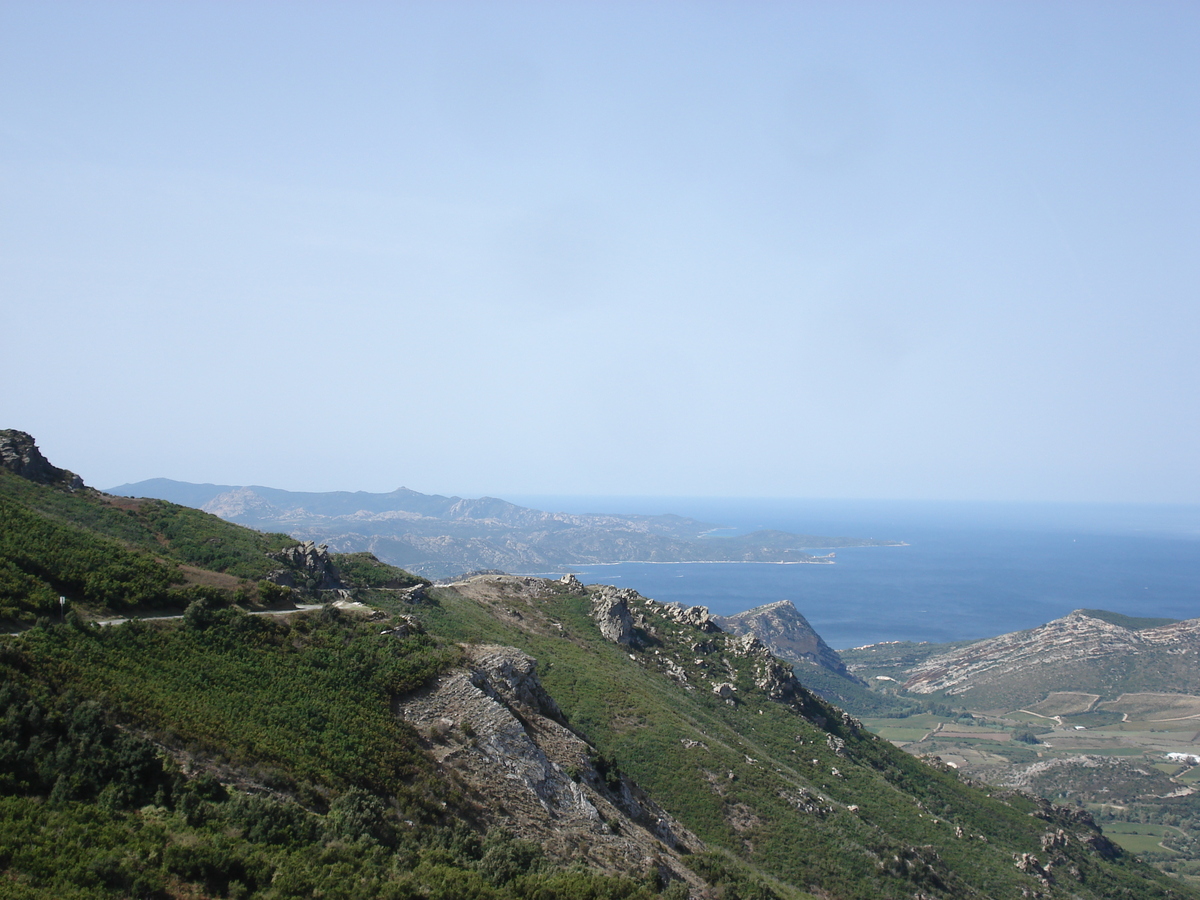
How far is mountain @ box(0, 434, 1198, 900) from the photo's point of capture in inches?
636

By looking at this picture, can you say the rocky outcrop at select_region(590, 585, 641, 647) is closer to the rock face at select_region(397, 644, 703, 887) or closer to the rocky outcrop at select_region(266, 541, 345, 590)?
the rocky outcrop at select_region(266, 541, 345, 590)

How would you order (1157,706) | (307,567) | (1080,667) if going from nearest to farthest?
(307,567)
(1157,706)
(1080,667)

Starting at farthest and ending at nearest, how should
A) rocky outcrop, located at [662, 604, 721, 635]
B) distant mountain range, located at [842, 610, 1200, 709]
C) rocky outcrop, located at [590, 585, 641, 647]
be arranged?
1. distant mountain range, located at [842, 610, 1200, 709]
2. rocky outcrop, located at [662, 604, 721, 635]
3. rocky outcrop, located at [590, 585, 641, 647]

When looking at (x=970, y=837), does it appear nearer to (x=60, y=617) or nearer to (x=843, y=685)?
(x=60, y=617)

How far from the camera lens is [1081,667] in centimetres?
18300

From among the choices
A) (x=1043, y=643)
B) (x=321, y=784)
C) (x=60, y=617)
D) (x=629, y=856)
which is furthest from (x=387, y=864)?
(x=1043, y=643)

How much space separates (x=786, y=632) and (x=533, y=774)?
175m

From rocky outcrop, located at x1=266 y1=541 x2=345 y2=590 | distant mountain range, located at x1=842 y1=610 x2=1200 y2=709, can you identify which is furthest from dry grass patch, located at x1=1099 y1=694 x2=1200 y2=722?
rocky outcrop, located at x1=266 y1=541 x2=345 y2=590

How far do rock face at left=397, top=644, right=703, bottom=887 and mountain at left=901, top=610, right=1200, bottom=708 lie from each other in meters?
190

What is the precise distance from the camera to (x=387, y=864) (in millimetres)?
17953

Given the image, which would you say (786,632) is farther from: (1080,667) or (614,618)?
(614,618)

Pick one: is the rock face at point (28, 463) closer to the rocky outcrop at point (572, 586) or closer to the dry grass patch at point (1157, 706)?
the rocky outcrop at point (572, 586)

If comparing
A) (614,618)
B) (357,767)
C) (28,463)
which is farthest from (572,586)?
(357,767)

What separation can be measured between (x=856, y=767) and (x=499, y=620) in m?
37.3
